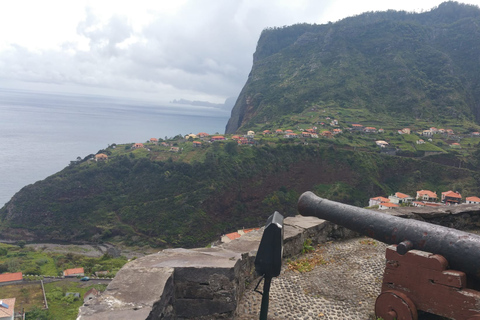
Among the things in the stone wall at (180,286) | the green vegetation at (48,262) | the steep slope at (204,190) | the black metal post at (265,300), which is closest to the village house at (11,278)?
the green vegetation at (48,262)

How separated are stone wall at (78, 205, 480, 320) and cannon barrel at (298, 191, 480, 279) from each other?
1119mm

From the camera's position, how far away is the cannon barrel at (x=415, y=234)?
271cm

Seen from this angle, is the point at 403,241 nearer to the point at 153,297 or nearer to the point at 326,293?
the point at 326,293

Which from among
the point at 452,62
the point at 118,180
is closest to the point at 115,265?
the point at 118,180

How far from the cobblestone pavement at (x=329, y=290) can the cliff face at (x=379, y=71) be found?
78.8 metres

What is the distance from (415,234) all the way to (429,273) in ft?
1.24

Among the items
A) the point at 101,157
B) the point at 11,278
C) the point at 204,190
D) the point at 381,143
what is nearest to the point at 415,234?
the point at 11,278

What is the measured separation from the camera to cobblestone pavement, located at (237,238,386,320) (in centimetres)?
330

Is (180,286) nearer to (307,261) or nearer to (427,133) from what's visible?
(307,261)

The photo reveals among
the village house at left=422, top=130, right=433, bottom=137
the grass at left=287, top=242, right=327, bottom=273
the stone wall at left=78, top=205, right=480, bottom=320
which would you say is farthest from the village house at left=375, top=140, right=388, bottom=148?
the stone wall at left=78, top=205, right=480, bottom=320

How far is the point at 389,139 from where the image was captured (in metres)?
61.5

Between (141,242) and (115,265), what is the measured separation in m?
10.9

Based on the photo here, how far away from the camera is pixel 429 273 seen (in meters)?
2.79

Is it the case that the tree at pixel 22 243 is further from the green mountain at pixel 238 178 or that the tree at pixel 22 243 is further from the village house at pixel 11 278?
the village house at pixel 11 278
